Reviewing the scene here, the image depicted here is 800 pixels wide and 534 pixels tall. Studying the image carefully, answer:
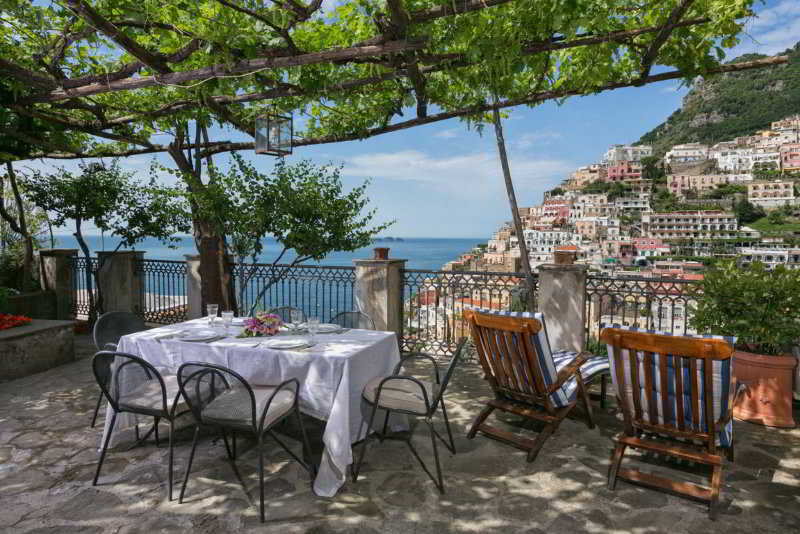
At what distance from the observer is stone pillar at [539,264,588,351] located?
203 inches

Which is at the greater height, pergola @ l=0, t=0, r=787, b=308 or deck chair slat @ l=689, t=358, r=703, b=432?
pergola @ l=0, t=0, r=787, b=308

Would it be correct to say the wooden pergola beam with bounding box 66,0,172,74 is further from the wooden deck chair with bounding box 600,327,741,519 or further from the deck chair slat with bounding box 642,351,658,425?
the deck chair slat with bounding box 642,351,658,425

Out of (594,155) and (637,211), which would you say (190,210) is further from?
(594,155)

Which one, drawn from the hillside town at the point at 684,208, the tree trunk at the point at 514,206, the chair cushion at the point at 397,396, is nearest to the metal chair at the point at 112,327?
the chair cushion at the point at 397,396

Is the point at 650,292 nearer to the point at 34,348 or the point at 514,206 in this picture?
the point at 514,206

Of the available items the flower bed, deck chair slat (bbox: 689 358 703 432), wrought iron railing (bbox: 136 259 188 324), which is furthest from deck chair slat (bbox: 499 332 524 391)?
wrought iron railing (bbox: 136 259 188 324)

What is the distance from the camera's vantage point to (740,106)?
72.9 metres

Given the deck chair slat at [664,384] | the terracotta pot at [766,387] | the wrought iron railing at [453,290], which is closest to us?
the deck chair slat at [664,384]

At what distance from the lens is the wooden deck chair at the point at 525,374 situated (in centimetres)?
318

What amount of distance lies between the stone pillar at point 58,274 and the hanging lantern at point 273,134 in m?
5.38

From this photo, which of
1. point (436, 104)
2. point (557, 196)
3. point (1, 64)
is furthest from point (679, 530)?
point (557, 196)

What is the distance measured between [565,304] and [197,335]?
3.76 m

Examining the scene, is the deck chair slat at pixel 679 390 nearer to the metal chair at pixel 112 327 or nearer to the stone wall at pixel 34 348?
the metal chair at pixel 112 327

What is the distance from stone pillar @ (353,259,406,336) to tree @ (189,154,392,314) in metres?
0.75
